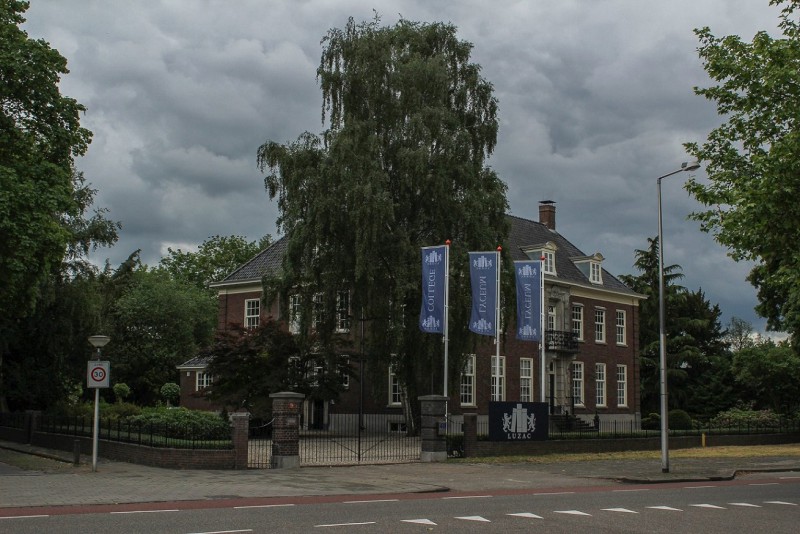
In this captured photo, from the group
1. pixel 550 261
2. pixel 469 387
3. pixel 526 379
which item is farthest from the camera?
pixel 550 261

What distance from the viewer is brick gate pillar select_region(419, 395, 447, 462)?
2797 centimetres

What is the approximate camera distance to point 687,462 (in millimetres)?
30703

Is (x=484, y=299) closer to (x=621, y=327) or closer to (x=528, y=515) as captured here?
(x=528, y=515)

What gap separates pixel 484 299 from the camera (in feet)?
97.4

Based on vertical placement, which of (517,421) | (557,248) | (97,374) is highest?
(557,248)

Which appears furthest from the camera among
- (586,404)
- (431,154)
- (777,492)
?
(586,404)

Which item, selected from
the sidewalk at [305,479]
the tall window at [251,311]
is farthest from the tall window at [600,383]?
the sidewalk at [305,479]

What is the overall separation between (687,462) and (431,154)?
588 inches

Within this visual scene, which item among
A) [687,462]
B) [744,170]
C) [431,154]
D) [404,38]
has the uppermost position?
[404,38]

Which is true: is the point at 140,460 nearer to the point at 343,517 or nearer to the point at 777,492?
the point at 343,517

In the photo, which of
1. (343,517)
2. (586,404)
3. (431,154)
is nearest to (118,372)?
(586,404)

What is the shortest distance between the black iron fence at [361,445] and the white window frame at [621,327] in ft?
64.5

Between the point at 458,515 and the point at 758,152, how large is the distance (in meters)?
16.5

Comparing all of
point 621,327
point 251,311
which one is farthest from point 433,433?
point 621,327
